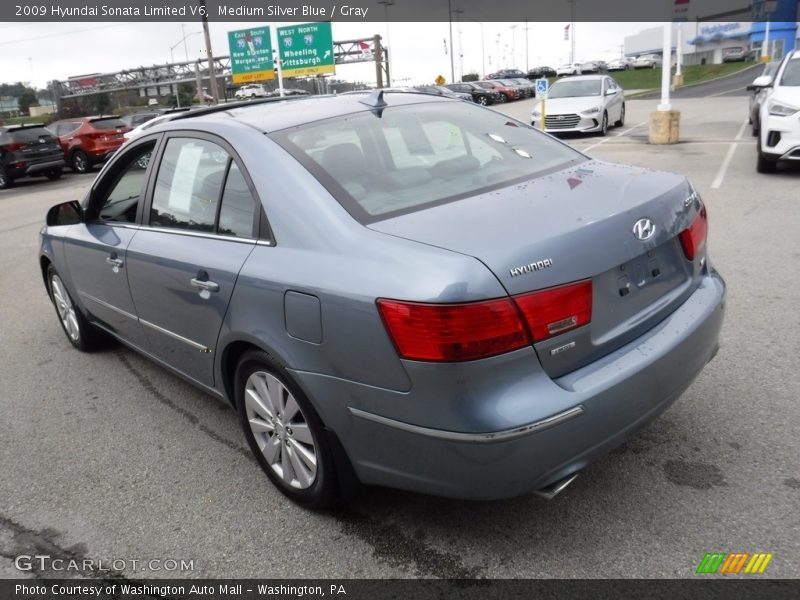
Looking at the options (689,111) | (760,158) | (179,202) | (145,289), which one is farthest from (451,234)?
(689,111)

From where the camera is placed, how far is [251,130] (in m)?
3.09

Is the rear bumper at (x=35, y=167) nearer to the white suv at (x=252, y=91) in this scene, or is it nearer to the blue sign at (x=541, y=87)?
the blue sign at (x=541, y=87)

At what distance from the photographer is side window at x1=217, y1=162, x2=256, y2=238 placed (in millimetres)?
2947

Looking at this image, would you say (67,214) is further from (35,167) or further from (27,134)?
(27,134)

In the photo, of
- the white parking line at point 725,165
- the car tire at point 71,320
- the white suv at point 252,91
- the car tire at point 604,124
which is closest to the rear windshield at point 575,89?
the car tire at point 604,124

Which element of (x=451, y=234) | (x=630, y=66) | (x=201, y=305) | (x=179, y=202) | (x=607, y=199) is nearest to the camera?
(x=451, y=234)

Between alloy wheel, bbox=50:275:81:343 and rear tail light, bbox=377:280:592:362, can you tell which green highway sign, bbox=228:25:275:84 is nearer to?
alloy wheel, bbox=50:275:81:343

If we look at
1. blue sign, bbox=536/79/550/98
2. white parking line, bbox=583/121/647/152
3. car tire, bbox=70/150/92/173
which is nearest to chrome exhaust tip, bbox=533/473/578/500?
white parking line, bbox=583/121/647/152

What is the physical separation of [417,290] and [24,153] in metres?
21.4

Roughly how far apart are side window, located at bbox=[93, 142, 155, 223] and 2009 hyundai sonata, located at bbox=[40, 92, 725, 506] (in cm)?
22

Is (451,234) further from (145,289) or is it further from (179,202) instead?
(145,289)

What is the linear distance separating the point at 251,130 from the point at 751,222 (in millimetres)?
6231

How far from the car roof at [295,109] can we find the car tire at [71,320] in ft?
6.49

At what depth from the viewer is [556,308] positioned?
2.28 metres
